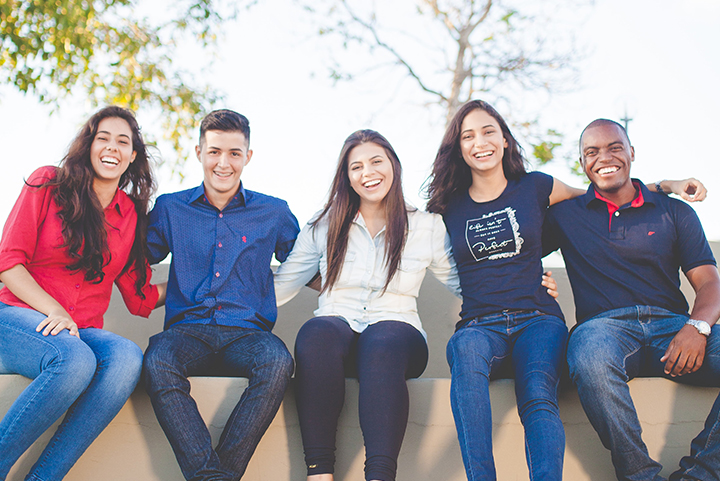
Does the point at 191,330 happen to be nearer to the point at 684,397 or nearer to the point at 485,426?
the point at 485,426

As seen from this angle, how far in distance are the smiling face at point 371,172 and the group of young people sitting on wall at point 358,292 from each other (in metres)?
0.01

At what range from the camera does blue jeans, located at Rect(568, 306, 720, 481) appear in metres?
Result: 1.87

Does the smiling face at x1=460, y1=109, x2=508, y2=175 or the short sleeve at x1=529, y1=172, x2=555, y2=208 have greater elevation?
the smiling face at x1=460, y1=109, x2=508, y2=175

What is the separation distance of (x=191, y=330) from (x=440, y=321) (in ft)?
5.44

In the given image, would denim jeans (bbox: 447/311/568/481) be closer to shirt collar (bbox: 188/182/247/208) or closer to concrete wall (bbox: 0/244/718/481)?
concrete wall (bbox: 0/244/718/481)

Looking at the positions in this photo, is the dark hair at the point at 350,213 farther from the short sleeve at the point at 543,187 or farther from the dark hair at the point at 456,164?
the short sleeve at the point at 543,187

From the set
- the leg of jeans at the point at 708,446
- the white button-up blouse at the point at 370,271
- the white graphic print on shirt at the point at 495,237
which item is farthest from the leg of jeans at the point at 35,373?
the leg of jeans at the point at 708,446

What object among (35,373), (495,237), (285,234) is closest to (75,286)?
(35,373)

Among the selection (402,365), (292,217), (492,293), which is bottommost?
(402,365)

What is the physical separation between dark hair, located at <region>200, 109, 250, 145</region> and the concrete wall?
1.10 metres

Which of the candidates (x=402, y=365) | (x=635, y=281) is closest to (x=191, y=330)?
(x=402, y=365)

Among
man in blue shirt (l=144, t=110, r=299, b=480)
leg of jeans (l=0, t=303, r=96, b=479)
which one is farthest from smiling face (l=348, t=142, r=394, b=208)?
leg of jeans (l=0, t=303, r=96, b=479)

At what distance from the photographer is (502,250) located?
2377 millimetres

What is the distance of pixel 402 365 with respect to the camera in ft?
6.57
